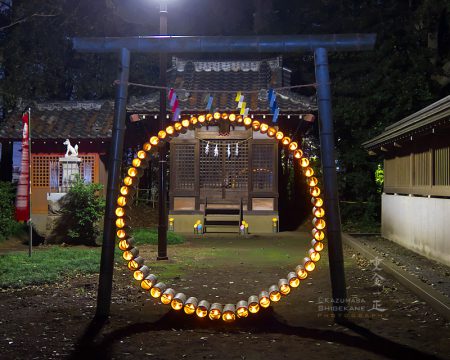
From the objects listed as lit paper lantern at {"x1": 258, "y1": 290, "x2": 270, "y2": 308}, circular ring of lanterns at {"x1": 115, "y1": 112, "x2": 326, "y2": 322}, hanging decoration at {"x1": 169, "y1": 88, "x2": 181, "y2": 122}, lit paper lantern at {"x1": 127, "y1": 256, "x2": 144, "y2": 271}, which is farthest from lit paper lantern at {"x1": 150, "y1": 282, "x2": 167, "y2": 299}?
hanging decoration at {"x1": 169, "y1": 88, "x2": 181, "y2": 122}

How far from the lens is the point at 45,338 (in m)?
6.52

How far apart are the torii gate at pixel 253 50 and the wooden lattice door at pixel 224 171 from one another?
563 inches

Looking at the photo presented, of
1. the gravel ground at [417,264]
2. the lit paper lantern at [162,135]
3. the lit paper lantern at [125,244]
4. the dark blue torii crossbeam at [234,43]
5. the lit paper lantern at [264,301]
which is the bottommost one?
the gravel ground at [417,264]

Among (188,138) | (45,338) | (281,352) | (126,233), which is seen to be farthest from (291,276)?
(188,138)

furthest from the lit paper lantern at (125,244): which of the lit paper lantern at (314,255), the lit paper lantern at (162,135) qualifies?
the lit paper lantern at (314,255)

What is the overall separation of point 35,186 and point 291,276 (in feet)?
60.2

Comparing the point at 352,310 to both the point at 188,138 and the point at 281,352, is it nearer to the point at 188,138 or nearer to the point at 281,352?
the point at 281,352

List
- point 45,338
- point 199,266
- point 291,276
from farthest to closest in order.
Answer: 1. point 199,266
2. point 291,276
3. point 45,338

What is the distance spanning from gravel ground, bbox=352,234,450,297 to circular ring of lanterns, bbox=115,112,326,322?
9.28 feet

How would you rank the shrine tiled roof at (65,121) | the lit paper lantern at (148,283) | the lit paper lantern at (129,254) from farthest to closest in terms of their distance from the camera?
the shrine tiled roof at (65,121), the lit paper lantern at (129,254), the lit paper lantern at (148,283)

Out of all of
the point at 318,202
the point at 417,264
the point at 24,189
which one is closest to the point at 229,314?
the point at 318,202

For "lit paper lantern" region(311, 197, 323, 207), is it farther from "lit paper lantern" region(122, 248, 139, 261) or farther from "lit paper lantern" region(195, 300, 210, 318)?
"lit paper lantern" region(122, 248, 139, 261)

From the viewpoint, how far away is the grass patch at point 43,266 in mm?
10180

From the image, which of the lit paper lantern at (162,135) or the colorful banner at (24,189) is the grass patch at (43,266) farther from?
the lit paper lantern at (162,135)
